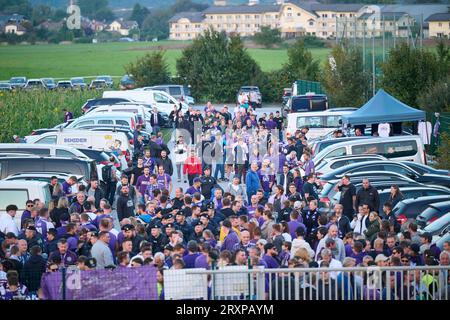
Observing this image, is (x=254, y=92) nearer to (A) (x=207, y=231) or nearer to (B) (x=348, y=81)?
(B) (x=348, y=81)

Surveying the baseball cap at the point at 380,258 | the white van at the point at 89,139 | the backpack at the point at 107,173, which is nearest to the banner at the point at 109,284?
the baseball cap at the point at 380,258

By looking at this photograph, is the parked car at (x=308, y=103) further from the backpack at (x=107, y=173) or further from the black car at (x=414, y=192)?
the black car at (x=414, y=192)

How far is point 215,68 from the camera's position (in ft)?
228

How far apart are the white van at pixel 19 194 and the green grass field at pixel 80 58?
79302mm

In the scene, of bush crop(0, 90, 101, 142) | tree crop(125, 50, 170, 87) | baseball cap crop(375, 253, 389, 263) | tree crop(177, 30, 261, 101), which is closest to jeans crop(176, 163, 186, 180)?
bush crop(0, 90, 101, 142)

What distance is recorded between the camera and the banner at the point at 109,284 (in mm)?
13977

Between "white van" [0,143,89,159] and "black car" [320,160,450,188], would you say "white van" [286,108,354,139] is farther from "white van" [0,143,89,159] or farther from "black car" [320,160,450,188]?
"white van" [0,143,89,159]

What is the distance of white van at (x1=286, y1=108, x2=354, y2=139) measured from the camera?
38.2 m

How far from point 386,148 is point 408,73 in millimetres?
17369

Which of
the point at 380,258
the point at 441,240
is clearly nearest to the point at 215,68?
the point at 441,240

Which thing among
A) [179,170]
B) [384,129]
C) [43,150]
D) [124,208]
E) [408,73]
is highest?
[408,73]
